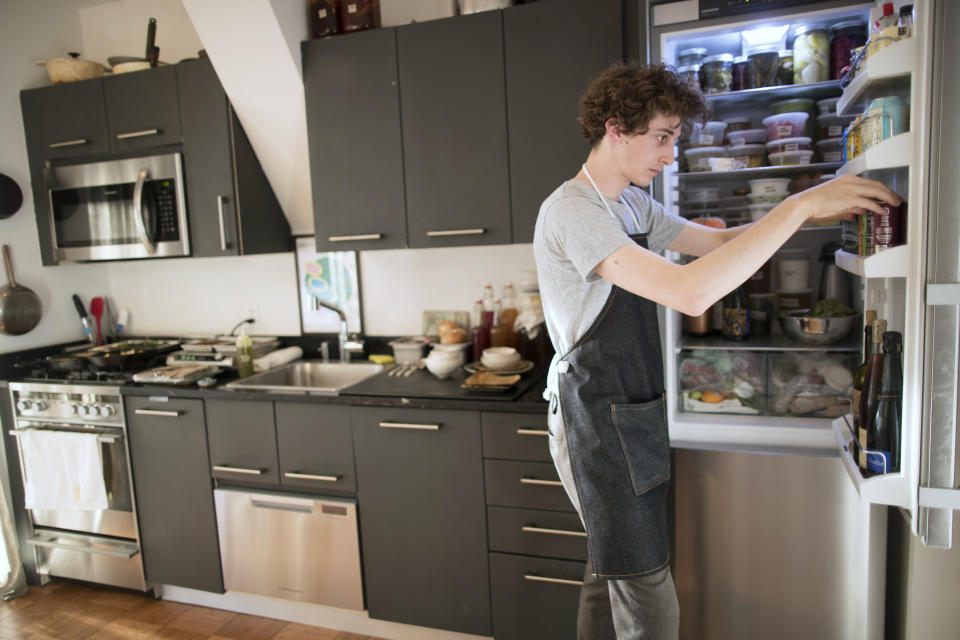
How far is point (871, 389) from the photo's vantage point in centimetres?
141

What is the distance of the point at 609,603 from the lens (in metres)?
1.68

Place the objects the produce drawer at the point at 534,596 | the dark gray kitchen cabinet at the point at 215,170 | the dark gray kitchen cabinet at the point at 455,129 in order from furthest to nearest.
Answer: the dark gray kitchen cabinet at the point at 215,170, the dark gray kitchen cabinet at the point at 455,129, the produce drawer at the point at 534,596

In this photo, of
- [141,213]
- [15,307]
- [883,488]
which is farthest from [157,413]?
[883,488]

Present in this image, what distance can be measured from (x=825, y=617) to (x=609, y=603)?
2.09 ft

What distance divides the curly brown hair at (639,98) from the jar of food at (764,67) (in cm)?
50

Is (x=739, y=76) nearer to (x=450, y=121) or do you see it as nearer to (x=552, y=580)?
(x=450, y=121)

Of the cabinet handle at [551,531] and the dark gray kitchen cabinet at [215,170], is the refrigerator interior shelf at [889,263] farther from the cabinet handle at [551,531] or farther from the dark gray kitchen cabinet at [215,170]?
the dark gray kitchen cabinet at [215,170]

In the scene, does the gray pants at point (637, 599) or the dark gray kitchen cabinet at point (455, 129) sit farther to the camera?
the dark gray kitchen cabinet at point (455, 129)

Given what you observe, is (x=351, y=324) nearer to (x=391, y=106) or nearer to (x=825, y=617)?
(x=391, y=106)

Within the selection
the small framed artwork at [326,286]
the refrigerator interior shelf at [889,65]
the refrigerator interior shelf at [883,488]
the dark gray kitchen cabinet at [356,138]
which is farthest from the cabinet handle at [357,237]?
the refrigerator interior shelf at [883,488]

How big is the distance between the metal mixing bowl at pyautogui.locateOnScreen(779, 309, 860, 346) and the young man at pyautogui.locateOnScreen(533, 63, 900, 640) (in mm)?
436

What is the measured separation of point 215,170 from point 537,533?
1.87 m

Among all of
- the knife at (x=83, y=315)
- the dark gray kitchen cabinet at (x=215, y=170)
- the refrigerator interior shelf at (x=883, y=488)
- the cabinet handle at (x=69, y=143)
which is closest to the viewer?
the refrigerator interior shelf at (x=883, y=488)

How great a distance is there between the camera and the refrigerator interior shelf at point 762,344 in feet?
5.82
